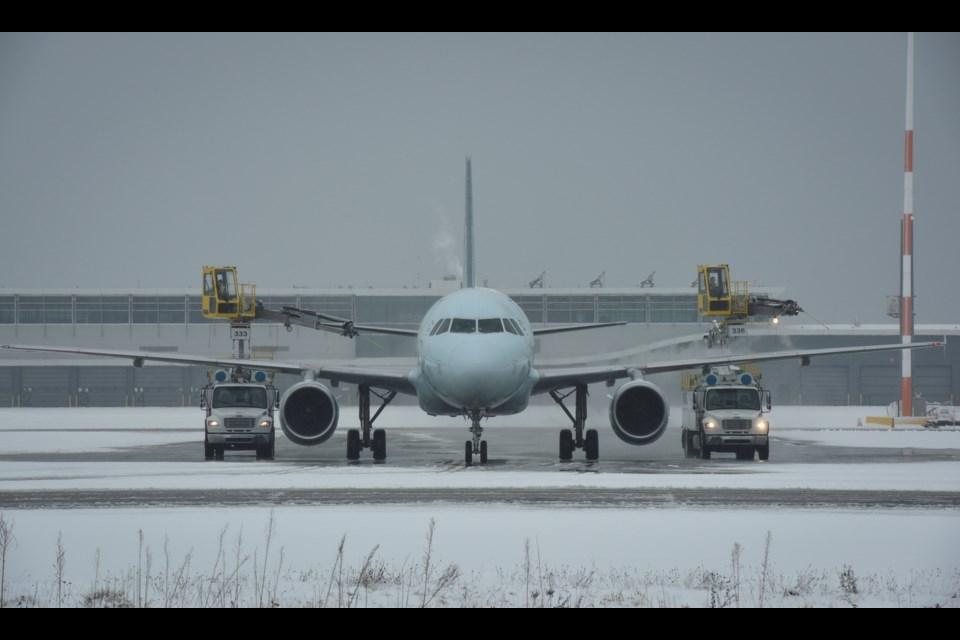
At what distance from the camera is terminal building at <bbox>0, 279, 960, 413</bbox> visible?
79.2 metres

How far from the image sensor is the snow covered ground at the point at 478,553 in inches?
409

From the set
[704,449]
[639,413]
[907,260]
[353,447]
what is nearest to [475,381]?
[353,447]

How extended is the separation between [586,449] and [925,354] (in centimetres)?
5847

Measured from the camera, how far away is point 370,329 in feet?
109

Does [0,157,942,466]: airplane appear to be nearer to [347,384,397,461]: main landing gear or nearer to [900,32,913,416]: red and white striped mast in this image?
[347,384,397,461]: main landing gear

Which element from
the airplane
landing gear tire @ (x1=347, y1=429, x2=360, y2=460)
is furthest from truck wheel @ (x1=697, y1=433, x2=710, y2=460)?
landing gear tire @ (x1=347, y1=429, x2=360, y2=460)

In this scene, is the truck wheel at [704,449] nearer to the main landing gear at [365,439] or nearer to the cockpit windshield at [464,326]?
the cockpit windshield at [464,326]

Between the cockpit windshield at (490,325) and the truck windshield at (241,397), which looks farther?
the truck windshield at (241,397)

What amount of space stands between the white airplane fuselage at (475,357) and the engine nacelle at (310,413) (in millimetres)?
2470

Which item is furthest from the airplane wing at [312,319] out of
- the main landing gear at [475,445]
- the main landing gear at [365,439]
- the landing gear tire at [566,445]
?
the main landing gear at [475,445]

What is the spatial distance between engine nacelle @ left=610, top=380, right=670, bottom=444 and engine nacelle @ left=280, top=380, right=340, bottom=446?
749 centimetres

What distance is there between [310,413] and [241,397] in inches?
129
